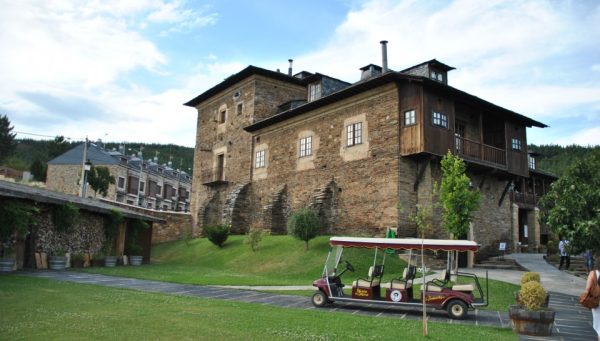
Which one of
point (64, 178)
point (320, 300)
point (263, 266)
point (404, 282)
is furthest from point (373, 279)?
point (64, 178)

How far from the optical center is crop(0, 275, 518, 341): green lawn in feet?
20.3

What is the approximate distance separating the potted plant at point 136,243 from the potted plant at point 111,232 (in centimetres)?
119

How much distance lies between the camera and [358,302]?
10672 mm

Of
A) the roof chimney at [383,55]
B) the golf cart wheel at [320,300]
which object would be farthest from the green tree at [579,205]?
the roof chimney at [383,55]

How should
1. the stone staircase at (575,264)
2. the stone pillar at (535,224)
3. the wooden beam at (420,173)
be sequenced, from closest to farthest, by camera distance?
the stone staircase at (575,264), the wooden beam at (420,173), the stone pillar at (535,224)

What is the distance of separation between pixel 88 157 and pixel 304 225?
1488 inches

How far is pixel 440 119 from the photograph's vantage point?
19.0 metres

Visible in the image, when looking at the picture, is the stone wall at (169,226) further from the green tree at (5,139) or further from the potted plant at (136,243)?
the green tree at (5,139)

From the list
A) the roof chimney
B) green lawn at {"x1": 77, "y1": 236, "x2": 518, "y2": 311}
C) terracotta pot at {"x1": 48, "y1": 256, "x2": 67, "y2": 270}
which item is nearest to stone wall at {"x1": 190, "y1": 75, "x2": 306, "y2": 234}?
green lawn at {"x1": 77, "y1": 236, "x2": 518, "y2": 311}

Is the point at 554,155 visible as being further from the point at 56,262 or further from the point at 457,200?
the point at 56,262

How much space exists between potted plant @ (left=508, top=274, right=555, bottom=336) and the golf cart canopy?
5.96 feet

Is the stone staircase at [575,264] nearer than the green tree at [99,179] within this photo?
Yes

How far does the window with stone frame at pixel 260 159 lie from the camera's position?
89.2 feet

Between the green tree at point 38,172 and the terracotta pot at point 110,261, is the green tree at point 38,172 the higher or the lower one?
the higher one
